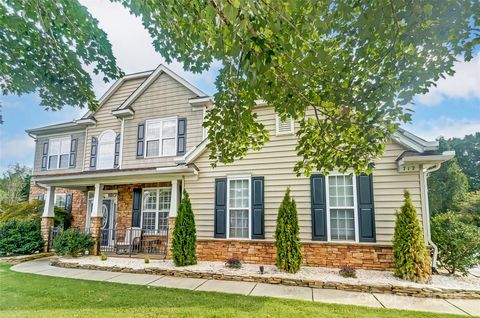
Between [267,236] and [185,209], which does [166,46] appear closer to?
[185,209]

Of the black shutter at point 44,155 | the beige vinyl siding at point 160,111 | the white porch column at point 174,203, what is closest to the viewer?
the white porch column at point 174,203

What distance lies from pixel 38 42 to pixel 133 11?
2011 mm

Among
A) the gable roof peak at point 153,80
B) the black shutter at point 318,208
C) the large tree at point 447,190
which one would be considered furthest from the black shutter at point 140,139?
the large tree at point 447,190

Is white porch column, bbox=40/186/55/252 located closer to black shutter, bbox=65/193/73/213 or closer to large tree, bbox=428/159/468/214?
black shutter, bbox=65/193/73/213

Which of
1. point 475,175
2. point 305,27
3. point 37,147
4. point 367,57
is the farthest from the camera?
point 475,175

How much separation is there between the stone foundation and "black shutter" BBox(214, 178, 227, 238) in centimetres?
31

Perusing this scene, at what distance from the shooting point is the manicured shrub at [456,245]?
6.80m

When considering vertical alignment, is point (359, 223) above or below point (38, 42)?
below

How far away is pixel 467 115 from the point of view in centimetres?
805

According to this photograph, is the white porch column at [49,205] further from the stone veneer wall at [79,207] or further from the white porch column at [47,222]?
the stone veneer wall at [79,207]

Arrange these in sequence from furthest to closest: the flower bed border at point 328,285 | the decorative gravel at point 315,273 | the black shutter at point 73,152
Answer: the black shutter at point 73,152 → the decorative gravel at point 315,273 → the flower bed border at point 328,285

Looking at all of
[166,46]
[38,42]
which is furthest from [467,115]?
[38,42]

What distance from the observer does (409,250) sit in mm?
6203

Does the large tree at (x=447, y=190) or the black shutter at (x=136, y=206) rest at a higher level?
the large tree at (x=447, y=190)
